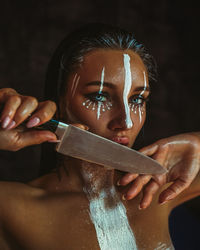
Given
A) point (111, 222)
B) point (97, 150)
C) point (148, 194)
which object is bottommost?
point (111, 222)

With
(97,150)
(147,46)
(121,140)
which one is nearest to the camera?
(97,150)

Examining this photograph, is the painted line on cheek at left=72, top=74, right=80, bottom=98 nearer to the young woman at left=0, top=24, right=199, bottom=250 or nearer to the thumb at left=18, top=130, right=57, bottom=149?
the young woman at left=0, top=24, right=199, bottom=250

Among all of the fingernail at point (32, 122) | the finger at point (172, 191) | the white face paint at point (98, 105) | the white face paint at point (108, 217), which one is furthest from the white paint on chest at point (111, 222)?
the fingernail at point (32, 122)

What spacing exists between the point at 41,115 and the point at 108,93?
0.23 meters

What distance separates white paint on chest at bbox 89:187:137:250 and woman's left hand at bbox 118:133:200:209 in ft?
0.21

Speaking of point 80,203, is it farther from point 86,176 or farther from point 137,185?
point 137,185

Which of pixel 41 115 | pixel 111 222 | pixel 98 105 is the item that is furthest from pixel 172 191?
pixel 41 115

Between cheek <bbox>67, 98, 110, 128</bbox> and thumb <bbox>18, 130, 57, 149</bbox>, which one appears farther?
cheek <bbox>67, 98, 110, 128</bbox>

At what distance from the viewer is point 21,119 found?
0.53m

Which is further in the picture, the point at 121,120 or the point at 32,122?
the point at 121,120

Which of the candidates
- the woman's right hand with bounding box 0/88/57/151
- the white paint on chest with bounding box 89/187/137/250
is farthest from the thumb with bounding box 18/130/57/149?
the white paint on chest with bounding box 89/187/137/250

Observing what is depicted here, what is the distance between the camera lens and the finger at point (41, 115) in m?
0.53

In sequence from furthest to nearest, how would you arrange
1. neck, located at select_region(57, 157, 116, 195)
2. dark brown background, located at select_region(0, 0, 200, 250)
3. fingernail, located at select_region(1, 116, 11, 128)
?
dark brown background, located at select_region(0, 0, 200, 250) → neck, located at select_region(57, 157, 116, 195) → fingernail, located at select_region(1, 116, 11, 128)

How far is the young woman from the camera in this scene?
72 centimetres
